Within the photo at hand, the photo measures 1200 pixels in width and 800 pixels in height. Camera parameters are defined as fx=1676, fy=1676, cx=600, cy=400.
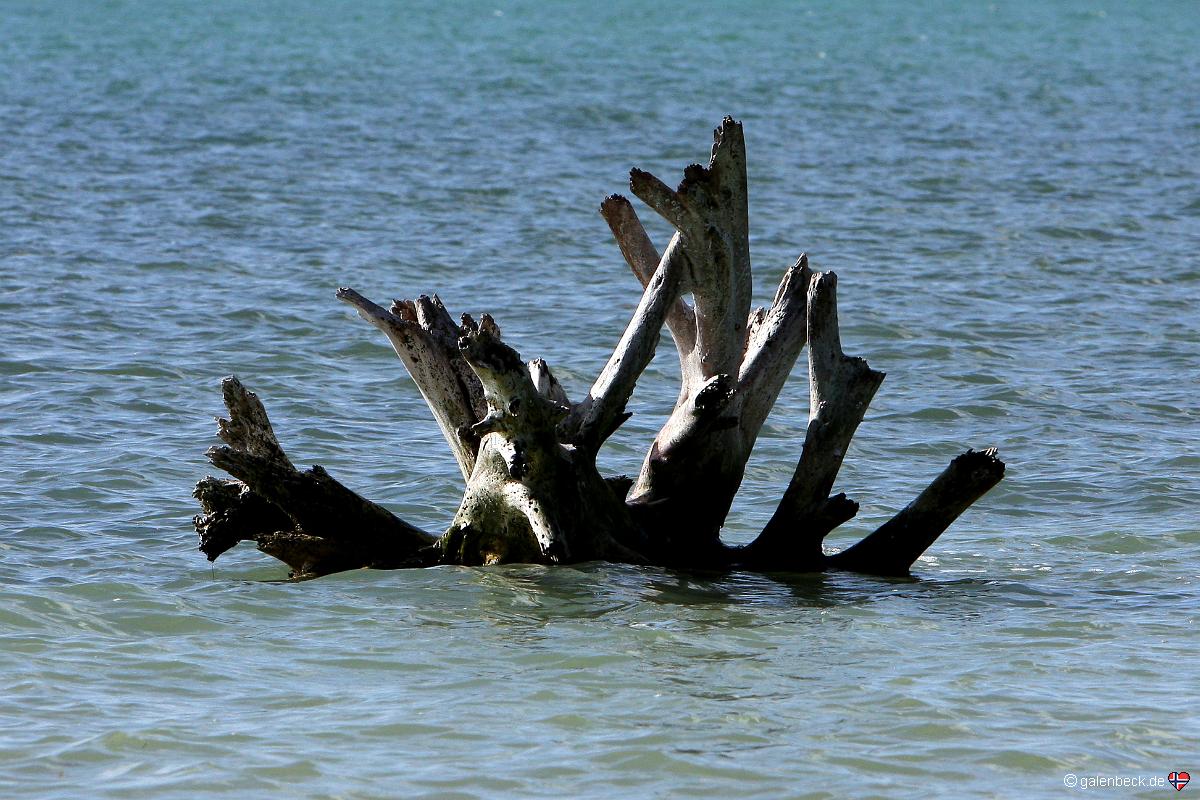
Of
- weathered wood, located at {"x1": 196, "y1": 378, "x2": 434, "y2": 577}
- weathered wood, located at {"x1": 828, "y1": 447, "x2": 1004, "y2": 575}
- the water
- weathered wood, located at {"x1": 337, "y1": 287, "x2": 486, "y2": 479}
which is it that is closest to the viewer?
the water

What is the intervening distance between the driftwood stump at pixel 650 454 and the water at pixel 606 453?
0.78ft

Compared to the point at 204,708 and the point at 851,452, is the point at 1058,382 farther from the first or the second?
the point at 204,708

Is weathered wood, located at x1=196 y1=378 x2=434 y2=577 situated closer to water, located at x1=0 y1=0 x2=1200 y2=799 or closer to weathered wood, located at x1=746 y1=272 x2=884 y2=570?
water, located at x1=0 y1=0 x2=1200 y2=799

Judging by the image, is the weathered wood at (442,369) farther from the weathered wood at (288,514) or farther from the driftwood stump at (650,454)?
the weathered wood at (288,514)

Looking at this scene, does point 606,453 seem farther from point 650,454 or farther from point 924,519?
point 924,519

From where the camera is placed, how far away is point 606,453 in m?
11.0

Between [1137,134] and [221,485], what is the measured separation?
22.3m

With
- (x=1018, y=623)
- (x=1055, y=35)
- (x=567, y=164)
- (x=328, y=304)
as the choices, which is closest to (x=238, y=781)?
(x=1018, y=623)

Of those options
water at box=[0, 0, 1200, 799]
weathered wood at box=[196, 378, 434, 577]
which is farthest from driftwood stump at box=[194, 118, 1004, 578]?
water at box=[0, 0, 1200, 799]

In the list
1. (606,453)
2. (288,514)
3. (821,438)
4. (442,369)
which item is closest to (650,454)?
(821,438)

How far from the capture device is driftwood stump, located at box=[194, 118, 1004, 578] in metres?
7.62

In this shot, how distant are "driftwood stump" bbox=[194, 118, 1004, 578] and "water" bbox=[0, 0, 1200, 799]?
237 millimetres

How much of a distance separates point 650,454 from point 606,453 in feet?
8.64

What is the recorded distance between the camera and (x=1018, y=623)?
24.3 ft
